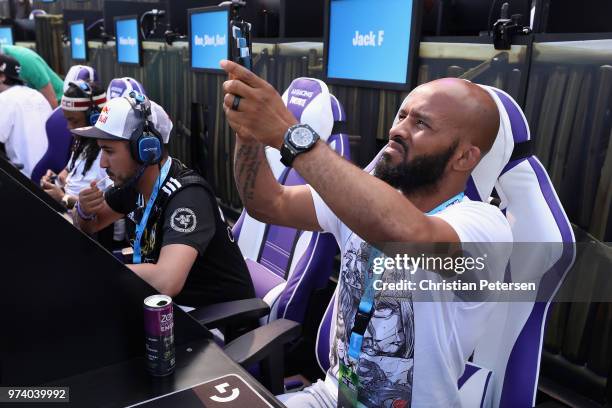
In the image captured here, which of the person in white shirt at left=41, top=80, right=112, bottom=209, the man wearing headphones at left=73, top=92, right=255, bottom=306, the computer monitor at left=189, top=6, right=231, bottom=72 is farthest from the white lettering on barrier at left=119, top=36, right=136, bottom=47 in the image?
the man wearing headphones at left=73, top=92, right=255, bottom=306

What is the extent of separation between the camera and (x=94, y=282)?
2.53ft

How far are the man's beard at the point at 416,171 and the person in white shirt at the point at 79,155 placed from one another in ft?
5.05

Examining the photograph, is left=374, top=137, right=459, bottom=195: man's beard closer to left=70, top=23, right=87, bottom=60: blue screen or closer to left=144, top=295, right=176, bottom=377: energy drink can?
left=144, top=295, right=176, bottom=377: energy drink can

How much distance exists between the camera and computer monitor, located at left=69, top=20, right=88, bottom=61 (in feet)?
17.6

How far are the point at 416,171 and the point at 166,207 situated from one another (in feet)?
2.35

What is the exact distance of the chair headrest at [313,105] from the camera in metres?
1.53

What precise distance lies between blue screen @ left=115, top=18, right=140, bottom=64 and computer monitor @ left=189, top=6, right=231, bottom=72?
981 mm

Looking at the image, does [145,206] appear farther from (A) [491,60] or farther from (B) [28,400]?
(A) [491,60]

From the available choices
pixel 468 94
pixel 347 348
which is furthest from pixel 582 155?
pixel 347 348

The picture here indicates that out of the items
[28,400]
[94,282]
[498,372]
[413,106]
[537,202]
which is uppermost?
[413,106]

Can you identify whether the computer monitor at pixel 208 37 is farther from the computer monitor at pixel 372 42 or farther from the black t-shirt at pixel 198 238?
the black t-shirt at pixel 198 238

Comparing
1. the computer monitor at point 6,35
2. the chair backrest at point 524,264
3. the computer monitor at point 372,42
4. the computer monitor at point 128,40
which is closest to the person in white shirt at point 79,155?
the computer monitor at point 372,42

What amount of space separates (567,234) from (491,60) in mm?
1082

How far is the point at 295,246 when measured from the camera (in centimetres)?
159
